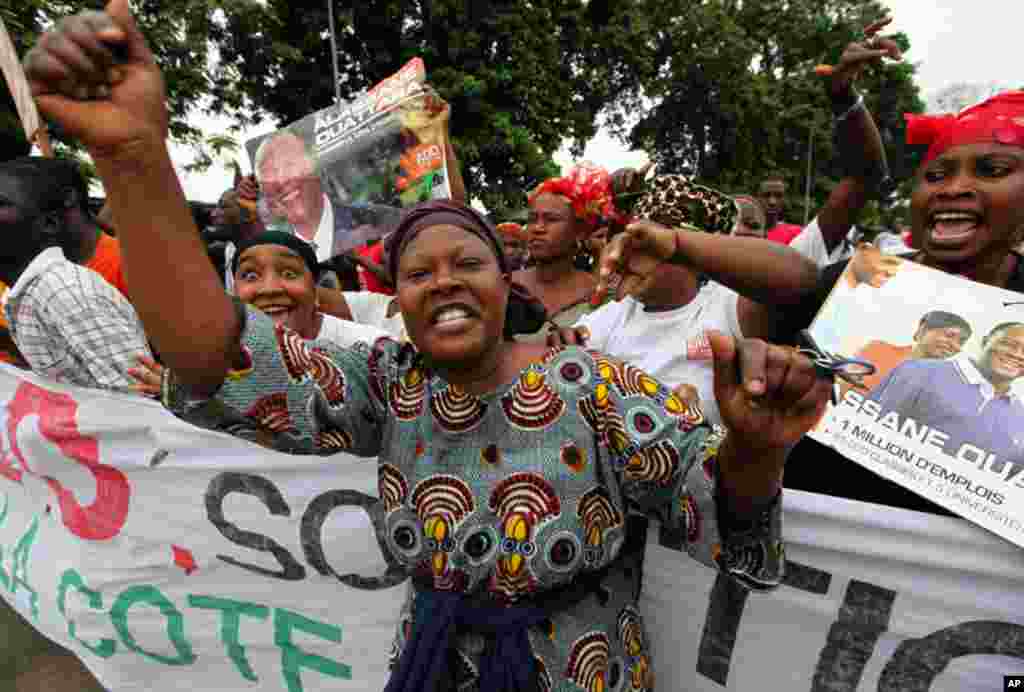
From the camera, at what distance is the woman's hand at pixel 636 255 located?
1.43 m

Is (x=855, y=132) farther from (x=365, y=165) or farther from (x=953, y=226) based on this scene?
(x=365, y=165)

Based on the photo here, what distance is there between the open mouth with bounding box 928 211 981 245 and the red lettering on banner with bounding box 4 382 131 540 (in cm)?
263

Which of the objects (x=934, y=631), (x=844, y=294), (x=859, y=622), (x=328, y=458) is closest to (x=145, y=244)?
(x=328, y=458)

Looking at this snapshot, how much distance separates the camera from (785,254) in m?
1.64

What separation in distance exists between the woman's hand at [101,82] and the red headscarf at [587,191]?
2476 millimetres

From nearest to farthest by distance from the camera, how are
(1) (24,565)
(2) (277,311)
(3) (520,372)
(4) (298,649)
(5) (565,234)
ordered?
(3) (520,372) < (4) (298,649) < (2) (277,311) < (1) (24,565) < (5) (565,234)

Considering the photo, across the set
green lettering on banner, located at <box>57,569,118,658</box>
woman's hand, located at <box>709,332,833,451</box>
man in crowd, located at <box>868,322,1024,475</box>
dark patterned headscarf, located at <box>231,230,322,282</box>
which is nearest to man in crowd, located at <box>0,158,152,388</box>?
dark patterned headscarf, located at <box>231,230,322,282</box>

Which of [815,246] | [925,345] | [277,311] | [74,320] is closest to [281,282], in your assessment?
[277,311]

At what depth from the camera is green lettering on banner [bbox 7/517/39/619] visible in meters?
2.60

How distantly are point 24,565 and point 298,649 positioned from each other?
129 centimetres

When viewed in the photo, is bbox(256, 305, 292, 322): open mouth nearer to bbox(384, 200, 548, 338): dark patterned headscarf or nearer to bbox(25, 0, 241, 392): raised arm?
bbox(384, 200, 548, 338): dark patterned headscarf

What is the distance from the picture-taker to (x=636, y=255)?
1475 mm

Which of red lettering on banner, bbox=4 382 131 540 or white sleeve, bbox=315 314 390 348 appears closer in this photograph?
red lettering on banner, bbox=4 382 131 540

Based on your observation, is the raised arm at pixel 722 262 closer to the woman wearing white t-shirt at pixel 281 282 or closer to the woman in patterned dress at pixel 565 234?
the woman wearing white t-shirt at pixel 281 282
